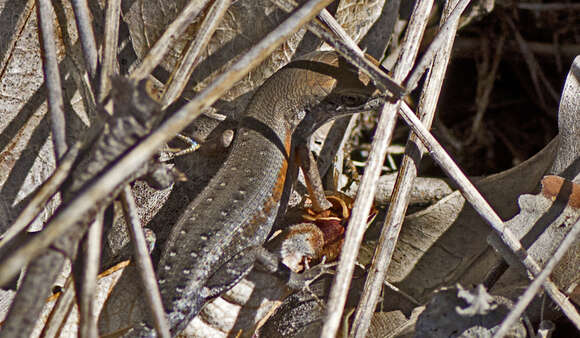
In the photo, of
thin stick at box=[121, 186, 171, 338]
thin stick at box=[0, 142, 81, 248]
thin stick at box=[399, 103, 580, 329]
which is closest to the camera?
thin stick at box=[0, 142, 81, 248]

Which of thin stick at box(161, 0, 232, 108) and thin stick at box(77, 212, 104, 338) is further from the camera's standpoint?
thin stick at box(161, 0, 232, 108)

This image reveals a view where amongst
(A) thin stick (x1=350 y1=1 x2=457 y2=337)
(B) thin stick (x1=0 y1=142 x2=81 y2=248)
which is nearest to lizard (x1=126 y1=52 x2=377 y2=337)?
(A) thin stick (x1=350 y1=1 x2=457 y2=337)

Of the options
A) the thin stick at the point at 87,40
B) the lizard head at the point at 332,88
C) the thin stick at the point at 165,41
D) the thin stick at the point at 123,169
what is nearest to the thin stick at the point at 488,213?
the lizard head at the point at 332,88

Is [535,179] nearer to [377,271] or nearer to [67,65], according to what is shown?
[377,271]

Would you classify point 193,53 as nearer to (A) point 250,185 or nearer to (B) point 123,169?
(A) point 250,185

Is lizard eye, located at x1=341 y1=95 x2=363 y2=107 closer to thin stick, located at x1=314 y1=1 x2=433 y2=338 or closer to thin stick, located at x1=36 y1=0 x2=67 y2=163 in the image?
thin stick, located at x1=314 y1=1 x2=433 y2=338

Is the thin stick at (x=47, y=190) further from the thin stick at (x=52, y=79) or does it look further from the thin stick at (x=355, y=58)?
the thin stick at (x=355, y=58)
